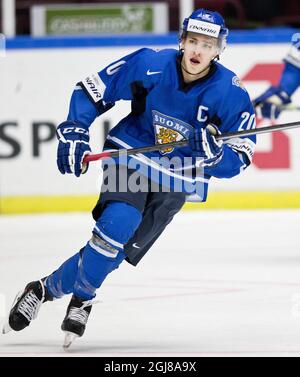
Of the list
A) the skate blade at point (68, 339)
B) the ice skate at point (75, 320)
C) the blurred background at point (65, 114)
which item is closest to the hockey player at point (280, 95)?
the blurred background at point (65, 114)

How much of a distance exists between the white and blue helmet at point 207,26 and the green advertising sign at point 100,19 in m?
5.36

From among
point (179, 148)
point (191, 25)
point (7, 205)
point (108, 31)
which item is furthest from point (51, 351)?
point (108, 31)

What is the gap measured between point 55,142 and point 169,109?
4858mm

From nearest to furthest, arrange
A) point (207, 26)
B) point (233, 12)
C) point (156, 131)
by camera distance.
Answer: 1. point (207, 26)
2. point (156, 131)
3. point (233, 12)

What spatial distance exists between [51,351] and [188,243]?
12.0 feet

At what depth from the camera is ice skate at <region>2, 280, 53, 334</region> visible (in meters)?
4.95

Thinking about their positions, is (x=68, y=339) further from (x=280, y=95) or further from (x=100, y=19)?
(x=100, y=19)

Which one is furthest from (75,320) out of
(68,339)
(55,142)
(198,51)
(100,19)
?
(100,19)

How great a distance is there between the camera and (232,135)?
16.0ft

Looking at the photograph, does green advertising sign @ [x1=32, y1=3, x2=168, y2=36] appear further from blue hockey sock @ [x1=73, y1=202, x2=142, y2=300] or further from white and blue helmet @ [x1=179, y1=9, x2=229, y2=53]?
blue hockey sock @ [x1=73, y1=202, x2=142, y2=300]

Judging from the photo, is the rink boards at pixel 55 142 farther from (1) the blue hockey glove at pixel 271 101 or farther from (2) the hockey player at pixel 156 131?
(2) the hockey player at pixel 156 131

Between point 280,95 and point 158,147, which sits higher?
point 158,147

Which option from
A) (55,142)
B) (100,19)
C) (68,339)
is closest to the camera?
(68,339)

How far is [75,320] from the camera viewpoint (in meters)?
4.76
